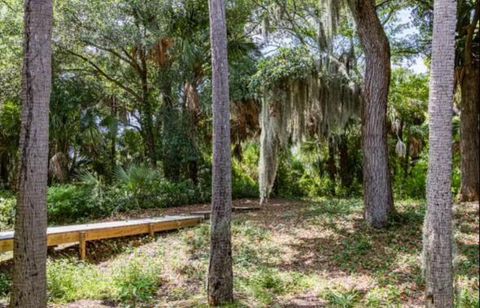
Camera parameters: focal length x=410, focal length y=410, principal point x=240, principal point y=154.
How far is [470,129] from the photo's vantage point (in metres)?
9.03

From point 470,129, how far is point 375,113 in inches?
128

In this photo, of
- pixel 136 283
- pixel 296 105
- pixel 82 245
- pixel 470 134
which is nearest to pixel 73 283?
pixel 136 283

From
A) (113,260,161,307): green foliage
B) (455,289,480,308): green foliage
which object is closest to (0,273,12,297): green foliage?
(113,260,161,307): green foliage

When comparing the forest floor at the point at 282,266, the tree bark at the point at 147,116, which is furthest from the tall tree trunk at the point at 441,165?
the tree bark at the point at 147,116

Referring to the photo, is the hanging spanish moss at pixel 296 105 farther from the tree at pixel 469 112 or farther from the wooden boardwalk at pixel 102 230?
the tree at pixel 469 112

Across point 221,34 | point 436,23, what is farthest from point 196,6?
A: point 436,23

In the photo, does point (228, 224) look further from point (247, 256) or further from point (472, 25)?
point (472, 25)

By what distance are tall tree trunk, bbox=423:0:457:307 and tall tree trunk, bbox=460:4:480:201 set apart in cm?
618

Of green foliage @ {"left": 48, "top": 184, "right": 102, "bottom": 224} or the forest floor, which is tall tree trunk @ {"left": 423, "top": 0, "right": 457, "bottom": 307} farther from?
green foliage @ {"left": 48, "top": 184, "right": 102, "bottom": 224}

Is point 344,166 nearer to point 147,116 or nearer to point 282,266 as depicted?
point 147,116

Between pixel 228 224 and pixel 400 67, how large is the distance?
1131cm

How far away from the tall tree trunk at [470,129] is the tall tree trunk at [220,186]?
6.62 m

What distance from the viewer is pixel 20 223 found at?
10.9 ft

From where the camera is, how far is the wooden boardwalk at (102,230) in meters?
6.18
